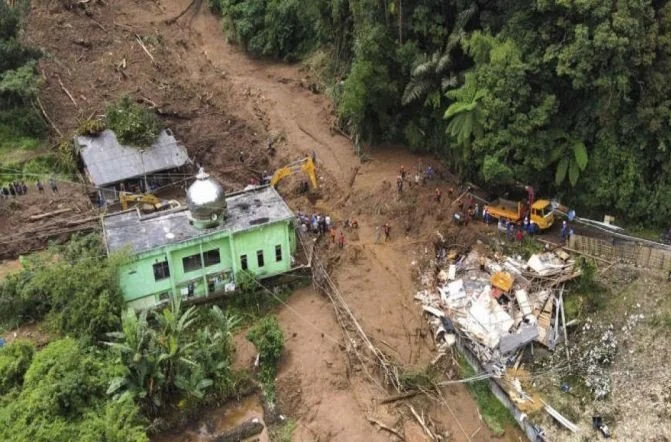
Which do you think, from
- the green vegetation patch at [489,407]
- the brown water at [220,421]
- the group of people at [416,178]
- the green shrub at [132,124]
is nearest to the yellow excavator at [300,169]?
the group of people at [416,178]

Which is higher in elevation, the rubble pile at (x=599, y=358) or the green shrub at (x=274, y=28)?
the green shrub at (x=274, y=28)

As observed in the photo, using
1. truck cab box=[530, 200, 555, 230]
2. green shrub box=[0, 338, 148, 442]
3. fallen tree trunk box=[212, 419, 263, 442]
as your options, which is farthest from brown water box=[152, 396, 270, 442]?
truck cab box=[530, 200, 555, 230]

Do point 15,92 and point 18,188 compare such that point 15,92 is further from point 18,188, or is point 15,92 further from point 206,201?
point 206,201

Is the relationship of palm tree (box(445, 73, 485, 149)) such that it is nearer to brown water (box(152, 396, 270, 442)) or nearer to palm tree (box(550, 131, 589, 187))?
palm tree (box(550, 131, 589, 187))

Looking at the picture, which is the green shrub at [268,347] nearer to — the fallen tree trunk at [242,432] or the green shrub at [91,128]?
the fallen tree trunk at [242,432]

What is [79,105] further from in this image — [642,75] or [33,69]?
[642,75]

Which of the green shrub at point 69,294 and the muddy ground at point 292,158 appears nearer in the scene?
the muddy ground at point 292,158
